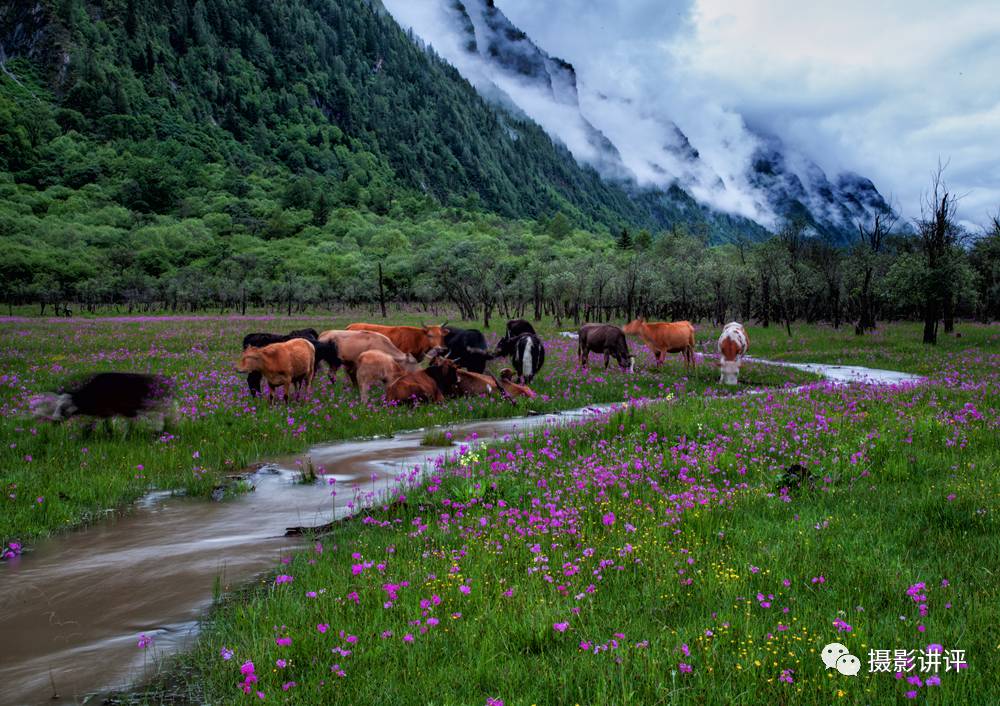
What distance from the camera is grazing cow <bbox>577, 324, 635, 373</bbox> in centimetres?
2427

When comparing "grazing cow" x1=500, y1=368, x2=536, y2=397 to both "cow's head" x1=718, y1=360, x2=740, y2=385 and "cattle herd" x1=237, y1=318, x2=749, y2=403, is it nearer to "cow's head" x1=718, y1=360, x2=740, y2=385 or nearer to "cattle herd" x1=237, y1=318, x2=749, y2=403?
"cattle herd" x1=237, y1=318, x2=749, y2=403

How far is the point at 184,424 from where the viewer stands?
12328 millimetres

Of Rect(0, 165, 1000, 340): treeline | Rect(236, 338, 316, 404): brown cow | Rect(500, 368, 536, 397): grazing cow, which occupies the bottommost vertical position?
Rect(500, 368, 536, 397): grazing cow

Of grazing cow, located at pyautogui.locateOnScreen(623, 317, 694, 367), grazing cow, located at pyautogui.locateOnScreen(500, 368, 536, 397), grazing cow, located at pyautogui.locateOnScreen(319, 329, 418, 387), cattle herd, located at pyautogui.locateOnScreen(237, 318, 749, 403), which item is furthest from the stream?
grazing cow, located at pyautogui.locateOnScreen(623, 317, 694, 367)

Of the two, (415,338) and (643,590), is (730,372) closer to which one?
(415,338)

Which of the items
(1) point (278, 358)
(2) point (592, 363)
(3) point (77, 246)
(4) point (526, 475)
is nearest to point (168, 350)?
(1) point (278, 358)

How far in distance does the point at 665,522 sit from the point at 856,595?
2.12 metres

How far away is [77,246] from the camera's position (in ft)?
478

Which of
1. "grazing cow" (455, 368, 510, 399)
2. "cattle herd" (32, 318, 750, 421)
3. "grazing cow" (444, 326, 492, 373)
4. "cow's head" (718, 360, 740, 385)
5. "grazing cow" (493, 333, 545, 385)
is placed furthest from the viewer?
"cow's head" (718, 360, 740, 385)

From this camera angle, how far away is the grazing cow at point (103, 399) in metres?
11.4

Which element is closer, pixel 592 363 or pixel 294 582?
pixel 294 582

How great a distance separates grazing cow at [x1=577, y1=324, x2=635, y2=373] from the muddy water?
16.0 meters

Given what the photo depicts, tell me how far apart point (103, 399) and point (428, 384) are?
325 inches

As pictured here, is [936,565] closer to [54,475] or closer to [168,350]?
[54,475]
